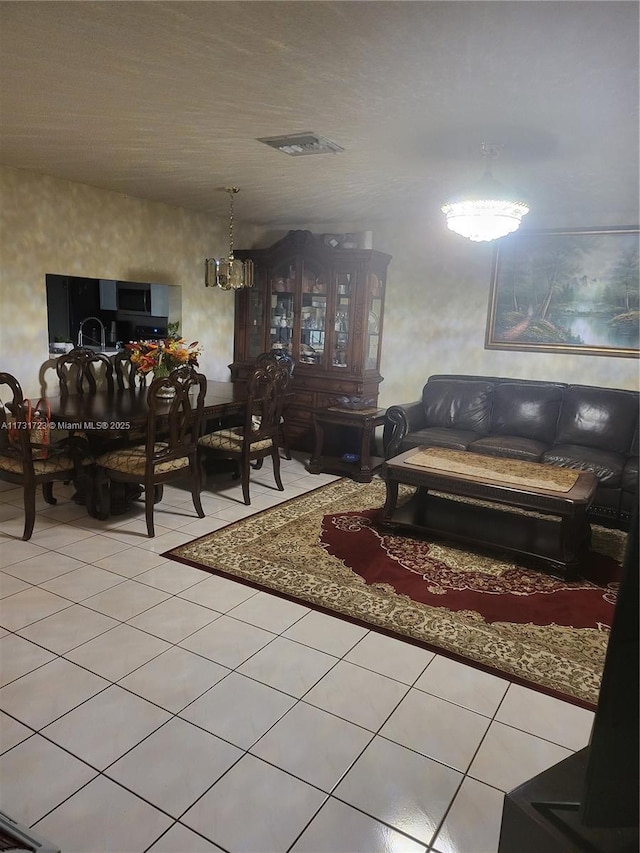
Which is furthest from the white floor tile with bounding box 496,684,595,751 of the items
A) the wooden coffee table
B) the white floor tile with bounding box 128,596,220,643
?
the white floor tile with bounding box 128,596,220,643

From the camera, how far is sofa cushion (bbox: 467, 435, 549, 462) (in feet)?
15.1

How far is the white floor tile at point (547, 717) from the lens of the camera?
2.11m

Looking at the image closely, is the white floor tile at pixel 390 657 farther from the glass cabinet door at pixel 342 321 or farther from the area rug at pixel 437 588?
the glass cabinet door at pixel 342 321

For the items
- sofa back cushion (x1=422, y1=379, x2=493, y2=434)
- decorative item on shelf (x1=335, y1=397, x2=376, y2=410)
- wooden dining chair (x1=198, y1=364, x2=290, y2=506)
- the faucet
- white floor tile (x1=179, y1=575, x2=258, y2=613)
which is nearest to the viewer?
white floor tile (x1=179, y1=575, x2=258, y2=613)

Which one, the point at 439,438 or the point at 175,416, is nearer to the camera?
the point at 175,416

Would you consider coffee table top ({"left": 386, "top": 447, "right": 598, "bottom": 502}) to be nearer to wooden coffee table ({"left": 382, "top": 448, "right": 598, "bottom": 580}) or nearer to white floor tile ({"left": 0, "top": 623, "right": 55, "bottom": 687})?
wooden coffee table ({"left": 382, "top": 448, "right": 598, "bottom": 580})

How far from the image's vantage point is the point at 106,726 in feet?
6.74

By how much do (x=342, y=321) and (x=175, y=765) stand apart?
4.42m

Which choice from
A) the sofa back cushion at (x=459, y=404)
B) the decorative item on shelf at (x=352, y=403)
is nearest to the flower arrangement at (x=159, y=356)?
the decorative item on shelf at (x=352, y=403)

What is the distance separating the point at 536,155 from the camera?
3242 mm

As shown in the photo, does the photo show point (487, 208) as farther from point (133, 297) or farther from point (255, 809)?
point (133, 297)


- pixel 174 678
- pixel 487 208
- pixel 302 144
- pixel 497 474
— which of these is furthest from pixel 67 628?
pixel 487 208

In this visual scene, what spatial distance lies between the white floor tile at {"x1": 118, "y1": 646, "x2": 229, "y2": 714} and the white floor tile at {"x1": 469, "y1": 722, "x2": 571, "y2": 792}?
1.01 meters

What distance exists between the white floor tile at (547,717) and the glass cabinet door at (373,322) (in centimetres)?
381
